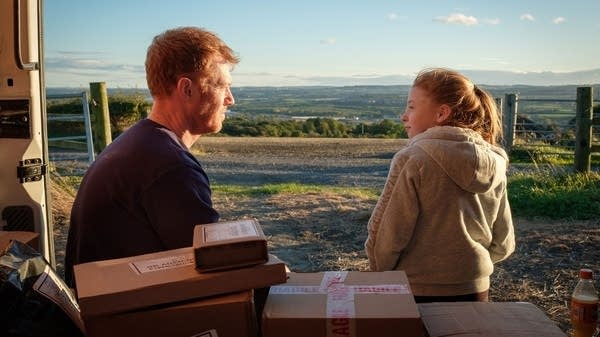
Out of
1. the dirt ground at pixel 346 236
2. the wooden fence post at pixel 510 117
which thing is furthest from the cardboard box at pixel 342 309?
the wooden fence post at pixel 510 117

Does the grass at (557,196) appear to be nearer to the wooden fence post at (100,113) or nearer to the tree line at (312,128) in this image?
the wooden fence post at (100,113)

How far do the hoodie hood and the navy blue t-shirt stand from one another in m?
0.93

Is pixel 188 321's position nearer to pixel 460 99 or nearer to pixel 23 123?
pixel 460 99

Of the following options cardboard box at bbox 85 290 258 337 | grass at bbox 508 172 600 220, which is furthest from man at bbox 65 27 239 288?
grass at bbox 508 172 600 220

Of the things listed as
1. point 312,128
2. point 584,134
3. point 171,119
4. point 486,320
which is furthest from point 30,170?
point 312,128

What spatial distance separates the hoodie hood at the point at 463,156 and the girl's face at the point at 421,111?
108mm

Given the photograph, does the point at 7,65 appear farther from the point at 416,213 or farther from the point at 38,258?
the point at 416,213

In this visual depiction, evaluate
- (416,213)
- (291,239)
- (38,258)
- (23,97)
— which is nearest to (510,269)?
(291,239)

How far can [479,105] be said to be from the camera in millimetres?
2828

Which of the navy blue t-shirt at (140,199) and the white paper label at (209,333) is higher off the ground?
the navy blue t-shirt at (140,199)

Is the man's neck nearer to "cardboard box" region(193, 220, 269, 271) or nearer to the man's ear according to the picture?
the man's ear

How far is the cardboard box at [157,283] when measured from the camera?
5.38 feet

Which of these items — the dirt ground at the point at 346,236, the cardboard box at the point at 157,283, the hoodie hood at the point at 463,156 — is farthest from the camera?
the dirt ground at the point at 346,236

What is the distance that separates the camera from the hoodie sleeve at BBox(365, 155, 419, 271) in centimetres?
262
